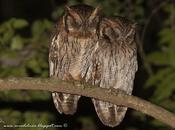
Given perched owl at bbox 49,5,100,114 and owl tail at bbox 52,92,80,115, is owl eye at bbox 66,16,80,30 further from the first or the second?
owl tail at bbox 52,92,80,115

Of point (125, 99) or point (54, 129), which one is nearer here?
point (125, 99)

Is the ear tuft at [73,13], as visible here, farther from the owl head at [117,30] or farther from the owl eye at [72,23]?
the owl head at [117,30]

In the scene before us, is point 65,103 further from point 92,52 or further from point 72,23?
point 72,23

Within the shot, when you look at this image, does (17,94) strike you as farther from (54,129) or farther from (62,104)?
(62,104)

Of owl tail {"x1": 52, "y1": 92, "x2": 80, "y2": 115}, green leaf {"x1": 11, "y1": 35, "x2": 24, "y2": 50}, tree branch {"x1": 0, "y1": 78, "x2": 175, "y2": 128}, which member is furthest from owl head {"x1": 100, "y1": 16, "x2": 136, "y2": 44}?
green leaf {"x1": 11, "y1": 35, "x2": 24, "y2": 50}

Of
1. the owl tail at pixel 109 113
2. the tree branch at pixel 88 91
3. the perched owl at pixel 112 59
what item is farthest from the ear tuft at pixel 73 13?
the owl tail at pixel 109 113

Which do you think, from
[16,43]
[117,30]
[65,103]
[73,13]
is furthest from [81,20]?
[16,43]

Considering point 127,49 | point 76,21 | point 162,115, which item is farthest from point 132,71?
point 162,115
